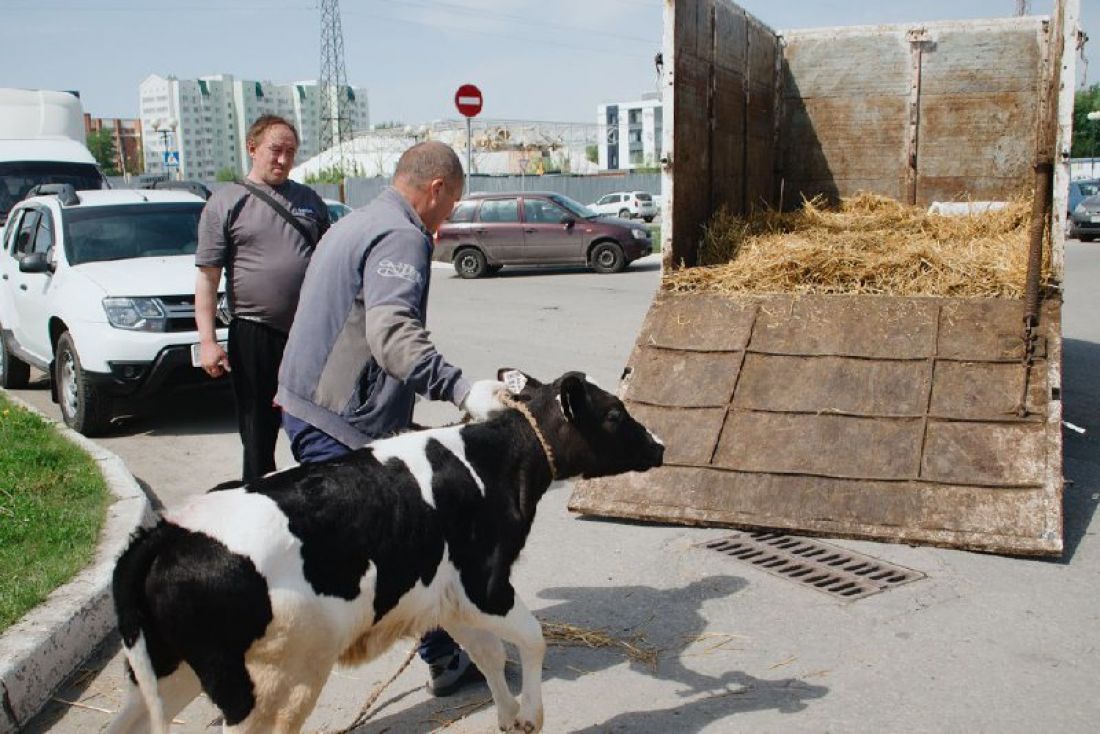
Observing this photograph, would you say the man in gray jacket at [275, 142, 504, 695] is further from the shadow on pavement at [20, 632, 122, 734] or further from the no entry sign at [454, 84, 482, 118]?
the no entry sign at [454, 84, 482, 118]

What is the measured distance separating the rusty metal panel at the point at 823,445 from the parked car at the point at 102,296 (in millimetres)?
4406

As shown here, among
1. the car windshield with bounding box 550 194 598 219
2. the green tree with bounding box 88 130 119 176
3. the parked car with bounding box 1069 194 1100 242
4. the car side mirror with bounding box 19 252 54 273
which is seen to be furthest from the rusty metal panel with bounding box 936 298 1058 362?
the green tree with bounding box 88 130 119 176

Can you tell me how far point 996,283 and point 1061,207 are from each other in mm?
612

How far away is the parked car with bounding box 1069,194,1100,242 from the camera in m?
26.4

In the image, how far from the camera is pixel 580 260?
21.2 meters

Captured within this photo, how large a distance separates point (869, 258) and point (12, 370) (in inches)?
341

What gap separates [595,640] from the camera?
14.4 feet

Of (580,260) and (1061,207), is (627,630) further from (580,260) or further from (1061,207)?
(580,260)

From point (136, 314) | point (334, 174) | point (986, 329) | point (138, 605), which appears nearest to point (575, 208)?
point (136, 314)

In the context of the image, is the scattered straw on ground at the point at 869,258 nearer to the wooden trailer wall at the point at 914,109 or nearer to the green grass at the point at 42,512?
the wooden trailer wall at the point at 914,109

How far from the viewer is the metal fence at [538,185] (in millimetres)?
44469

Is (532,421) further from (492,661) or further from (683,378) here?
(683,378)

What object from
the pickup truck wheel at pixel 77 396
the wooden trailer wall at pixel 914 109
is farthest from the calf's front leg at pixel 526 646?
the wooden trailer wall at pixel 914 109

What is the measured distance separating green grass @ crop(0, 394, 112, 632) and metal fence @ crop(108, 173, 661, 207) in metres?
36.9
